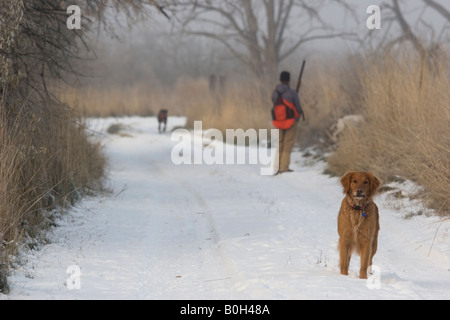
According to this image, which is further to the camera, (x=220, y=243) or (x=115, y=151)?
(x=115, y=151)

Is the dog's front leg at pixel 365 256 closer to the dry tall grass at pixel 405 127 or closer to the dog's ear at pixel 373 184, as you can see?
the dog's ear at pixel 373 184

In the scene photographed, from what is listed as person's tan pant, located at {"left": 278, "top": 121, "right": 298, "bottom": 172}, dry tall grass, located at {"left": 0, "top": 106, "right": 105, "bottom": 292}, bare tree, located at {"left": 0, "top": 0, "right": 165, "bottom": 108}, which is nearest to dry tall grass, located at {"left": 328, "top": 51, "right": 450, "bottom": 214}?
person's tan pant, located at {"left": 278, "top": 121, "right": 298, "bottom": 172}

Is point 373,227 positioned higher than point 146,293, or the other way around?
point 373,227

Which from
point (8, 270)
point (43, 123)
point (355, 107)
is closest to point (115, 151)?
point (355, 107)

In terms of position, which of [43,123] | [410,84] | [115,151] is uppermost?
[410,84]

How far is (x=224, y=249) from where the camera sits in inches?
230

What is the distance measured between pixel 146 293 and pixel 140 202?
13.9 ft

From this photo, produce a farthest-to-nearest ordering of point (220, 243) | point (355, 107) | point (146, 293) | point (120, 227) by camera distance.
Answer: point (355, 107), point (120, 227), point (220, 243), point (146, 293)

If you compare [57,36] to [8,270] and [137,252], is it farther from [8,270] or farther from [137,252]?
[8,270]

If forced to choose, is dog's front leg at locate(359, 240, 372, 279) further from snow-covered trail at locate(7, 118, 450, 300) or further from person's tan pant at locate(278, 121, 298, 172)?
person's tan pant at locate(278, 121, 298, 172)

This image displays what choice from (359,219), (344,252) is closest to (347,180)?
(359,219)

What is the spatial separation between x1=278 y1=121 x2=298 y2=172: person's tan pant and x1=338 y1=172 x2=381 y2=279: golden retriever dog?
23.5 ft

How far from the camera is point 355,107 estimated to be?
13094mm

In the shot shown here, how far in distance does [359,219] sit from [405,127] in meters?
4.24
